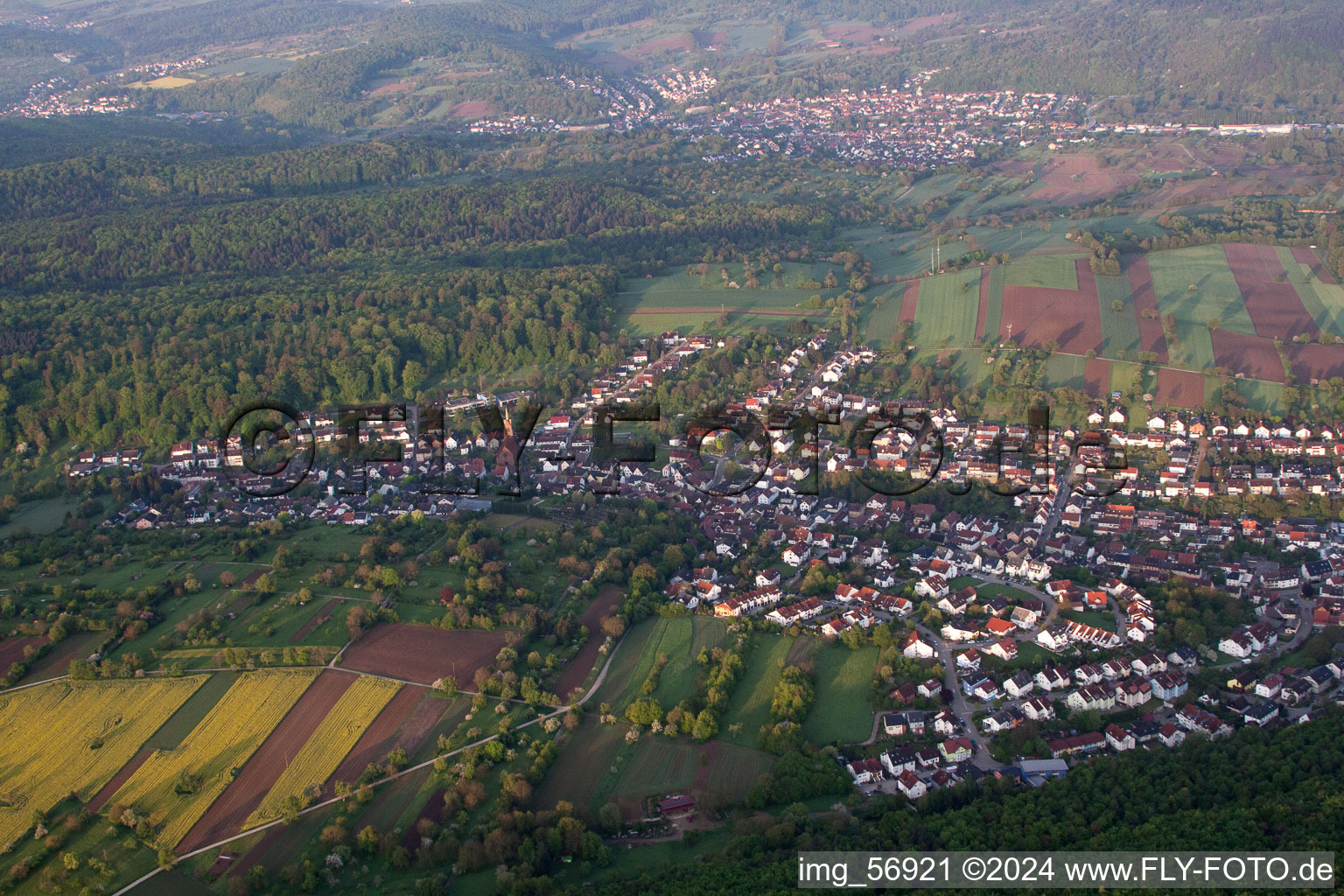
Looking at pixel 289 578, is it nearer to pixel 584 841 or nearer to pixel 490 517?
pixel 490 517

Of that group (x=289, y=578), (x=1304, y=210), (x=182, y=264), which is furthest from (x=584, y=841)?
(x=1304, y=210)

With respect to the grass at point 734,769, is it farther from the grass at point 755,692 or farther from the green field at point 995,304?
the green field at point 995,304

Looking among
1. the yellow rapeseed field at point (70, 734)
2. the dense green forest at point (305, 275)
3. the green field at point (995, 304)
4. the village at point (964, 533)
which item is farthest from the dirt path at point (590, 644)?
the green field at point (995, 304)

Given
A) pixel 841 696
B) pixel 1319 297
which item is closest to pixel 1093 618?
pixel 841 696

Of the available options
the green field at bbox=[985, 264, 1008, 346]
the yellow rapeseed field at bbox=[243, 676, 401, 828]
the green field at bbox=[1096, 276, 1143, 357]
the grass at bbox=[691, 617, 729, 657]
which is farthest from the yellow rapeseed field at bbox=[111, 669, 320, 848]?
the green field at bbox=[1096, 276, 1143, 357]

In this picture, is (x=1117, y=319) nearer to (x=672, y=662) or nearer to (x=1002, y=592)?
(x=1002, y=592)

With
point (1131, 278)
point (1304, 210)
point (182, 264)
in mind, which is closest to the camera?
point (1131, 278)
